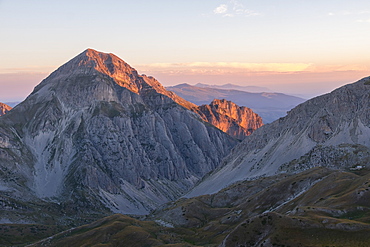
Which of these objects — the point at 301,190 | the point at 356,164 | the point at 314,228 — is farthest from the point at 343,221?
the point at 356,164

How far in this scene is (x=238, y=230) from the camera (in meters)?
88.5

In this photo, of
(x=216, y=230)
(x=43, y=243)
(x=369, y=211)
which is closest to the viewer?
(x=369, y=211)

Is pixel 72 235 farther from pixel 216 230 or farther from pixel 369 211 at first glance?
pixel 369 211

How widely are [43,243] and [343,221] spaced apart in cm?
12774

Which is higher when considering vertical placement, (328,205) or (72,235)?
(328,205)

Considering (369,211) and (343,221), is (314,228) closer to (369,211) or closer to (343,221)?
(343,221)

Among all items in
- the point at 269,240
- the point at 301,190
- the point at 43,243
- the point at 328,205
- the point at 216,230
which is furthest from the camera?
the point at 43,243

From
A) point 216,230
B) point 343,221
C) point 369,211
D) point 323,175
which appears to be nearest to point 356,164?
point 323,175

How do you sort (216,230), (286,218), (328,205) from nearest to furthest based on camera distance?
1. (286,218)
2. (328,205)
3. (216,230)

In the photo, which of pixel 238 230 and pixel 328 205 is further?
pixel 328 205

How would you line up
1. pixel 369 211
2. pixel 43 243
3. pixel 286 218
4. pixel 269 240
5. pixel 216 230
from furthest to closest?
pixel 43 243, pixel 216 230, pixel 369 211, pixel 286 218, pixel 269 240

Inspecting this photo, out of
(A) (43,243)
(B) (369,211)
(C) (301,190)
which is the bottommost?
(A) (43,243)

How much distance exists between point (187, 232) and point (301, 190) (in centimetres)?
4480

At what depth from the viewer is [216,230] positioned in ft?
461
